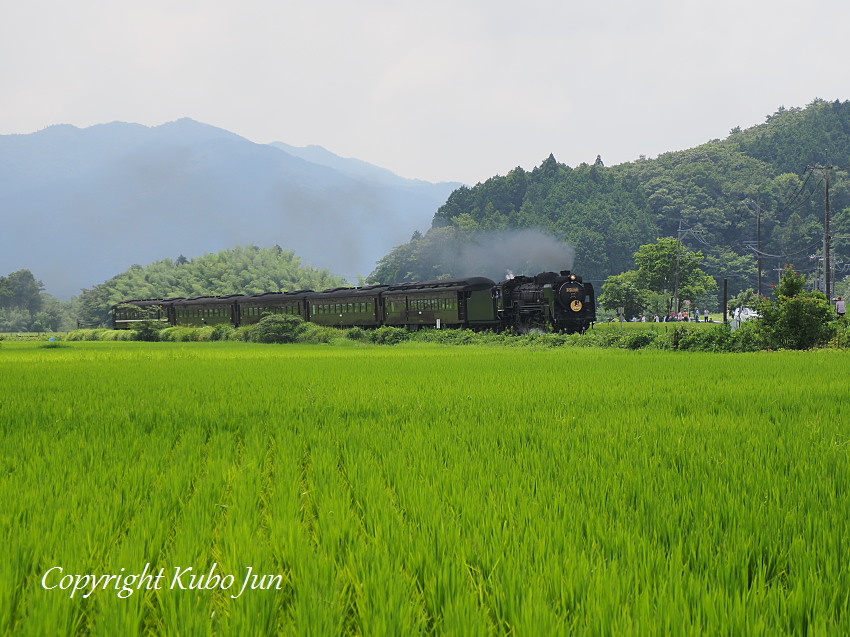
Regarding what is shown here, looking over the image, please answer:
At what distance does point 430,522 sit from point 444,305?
31.2 meters

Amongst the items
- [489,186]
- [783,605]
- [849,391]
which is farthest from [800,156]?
[783,605]

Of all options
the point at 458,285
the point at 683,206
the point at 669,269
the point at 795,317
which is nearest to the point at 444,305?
the point at 458,285

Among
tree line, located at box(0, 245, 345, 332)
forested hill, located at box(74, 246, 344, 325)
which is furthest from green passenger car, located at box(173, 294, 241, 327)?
forested hill, located at box(74, 246, 344, 325)

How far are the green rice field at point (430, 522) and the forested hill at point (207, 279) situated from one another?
7155cm

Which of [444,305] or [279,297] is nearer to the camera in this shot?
[444,305]

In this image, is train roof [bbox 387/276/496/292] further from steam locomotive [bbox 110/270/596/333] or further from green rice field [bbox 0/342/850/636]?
green rice field [bbox 0/342/850/636]

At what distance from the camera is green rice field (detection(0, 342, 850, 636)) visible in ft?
7.87

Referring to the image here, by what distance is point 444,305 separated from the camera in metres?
34.5

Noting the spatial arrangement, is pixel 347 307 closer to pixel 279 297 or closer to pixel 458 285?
pixel 279 297

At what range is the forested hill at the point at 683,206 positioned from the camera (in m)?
106

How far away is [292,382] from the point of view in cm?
1162

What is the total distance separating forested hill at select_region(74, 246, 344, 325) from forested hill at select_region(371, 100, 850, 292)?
18.6 meters

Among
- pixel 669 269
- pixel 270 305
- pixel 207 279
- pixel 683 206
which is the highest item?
pixel 683 206

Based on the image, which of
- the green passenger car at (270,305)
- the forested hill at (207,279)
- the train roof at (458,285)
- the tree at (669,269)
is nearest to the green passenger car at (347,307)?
the green passenger car at (270,305)
